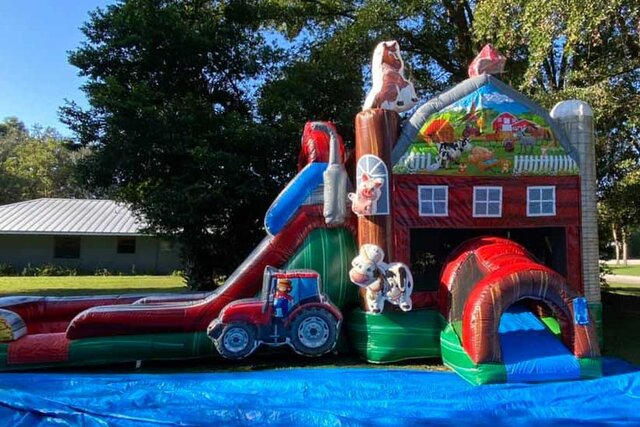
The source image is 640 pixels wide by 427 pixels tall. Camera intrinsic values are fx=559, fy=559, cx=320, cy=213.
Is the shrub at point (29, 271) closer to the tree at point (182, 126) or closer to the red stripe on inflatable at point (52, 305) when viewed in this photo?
the tree at point (182, 126)

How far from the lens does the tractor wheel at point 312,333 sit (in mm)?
7309

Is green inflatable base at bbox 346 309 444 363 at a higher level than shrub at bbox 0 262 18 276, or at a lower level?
lower

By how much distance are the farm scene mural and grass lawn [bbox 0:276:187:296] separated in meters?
9.81

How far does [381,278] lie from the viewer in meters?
7.32

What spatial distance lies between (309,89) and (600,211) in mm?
7103

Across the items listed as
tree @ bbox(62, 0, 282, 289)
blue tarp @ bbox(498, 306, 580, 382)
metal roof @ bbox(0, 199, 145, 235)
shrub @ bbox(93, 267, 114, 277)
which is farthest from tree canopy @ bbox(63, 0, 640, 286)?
shrub @ bbox(93, 267, 114, 277)

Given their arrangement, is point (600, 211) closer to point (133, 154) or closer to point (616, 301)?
point (616, 301)

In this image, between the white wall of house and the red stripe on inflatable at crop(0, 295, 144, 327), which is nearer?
the red stripe on inflatable at crop(0, 295, 144, 327)

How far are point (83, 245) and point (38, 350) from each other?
1854cm

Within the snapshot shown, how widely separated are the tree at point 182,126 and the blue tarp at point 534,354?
608 cm

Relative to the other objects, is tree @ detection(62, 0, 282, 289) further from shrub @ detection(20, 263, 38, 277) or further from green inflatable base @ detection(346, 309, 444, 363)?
shrub @ detection(20, 263, 38, 277)

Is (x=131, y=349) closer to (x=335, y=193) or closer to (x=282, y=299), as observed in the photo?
(x=282, y=299)

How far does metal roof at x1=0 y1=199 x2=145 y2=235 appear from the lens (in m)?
23.0

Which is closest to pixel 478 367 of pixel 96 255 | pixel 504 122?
pixel 504 122
